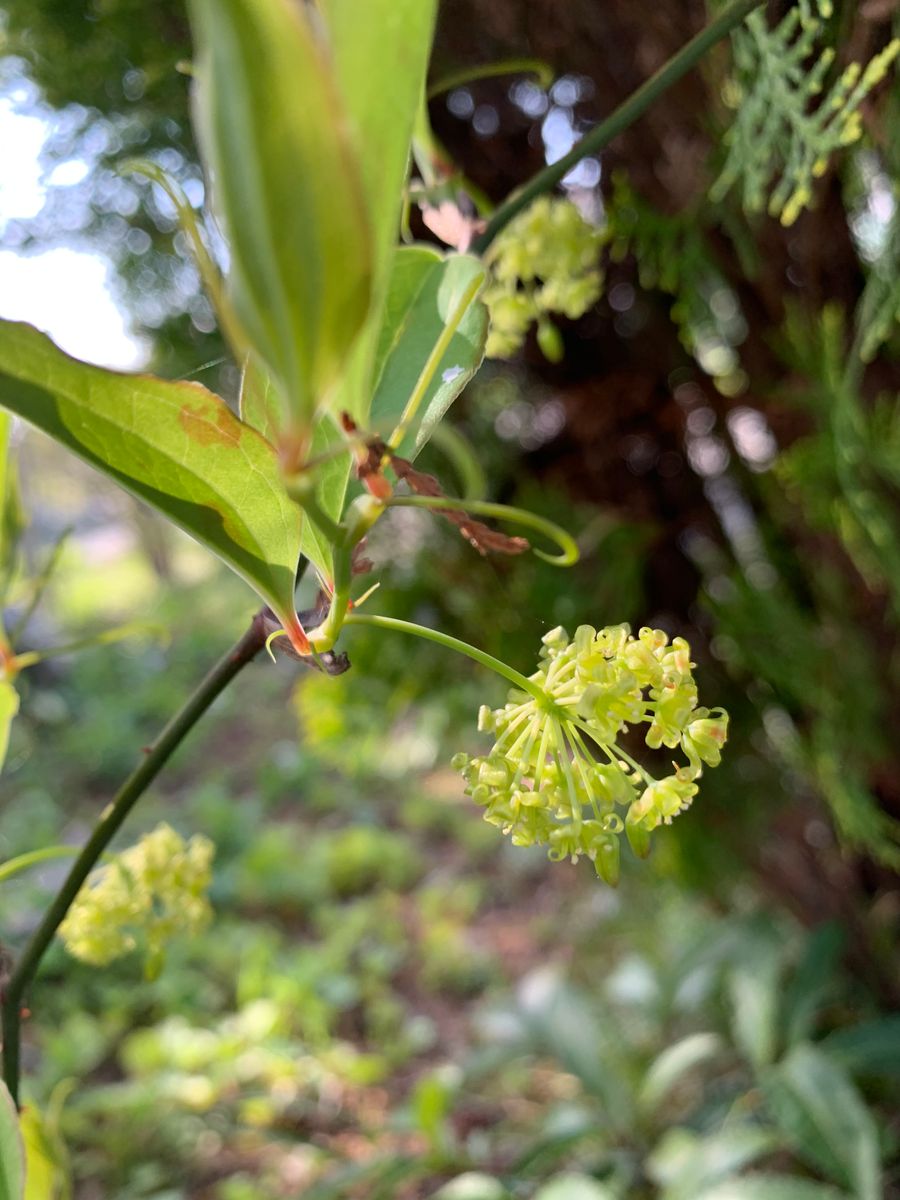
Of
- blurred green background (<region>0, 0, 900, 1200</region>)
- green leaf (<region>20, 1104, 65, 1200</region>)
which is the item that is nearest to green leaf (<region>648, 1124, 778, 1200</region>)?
blurred green background (<region>0, 0, 900, 1200</region>)

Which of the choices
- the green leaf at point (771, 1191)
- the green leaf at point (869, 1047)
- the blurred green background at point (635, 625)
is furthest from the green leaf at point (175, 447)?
the green leaf at point (869, 1047)

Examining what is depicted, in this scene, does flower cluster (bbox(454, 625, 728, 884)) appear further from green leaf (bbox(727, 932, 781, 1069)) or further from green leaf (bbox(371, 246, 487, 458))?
green leaf (bbox(727, 932, 781, 1069))

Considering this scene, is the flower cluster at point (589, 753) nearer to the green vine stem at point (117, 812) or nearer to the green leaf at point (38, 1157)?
the green vine stem at point (117, 812)

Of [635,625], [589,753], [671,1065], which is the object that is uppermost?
[589,753]

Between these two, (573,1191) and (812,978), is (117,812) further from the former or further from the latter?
(812,978)

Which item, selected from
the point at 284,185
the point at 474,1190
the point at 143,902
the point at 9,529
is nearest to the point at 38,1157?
the point at 143,902

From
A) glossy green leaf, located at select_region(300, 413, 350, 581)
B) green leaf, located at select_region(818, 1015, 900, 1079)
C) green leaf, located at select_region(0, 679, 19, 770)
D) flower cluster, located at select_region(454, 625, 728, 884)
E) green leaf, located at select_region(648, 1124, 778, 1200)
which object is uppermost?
glossy green leaf, located at select_region(300, 413, 350, 581)

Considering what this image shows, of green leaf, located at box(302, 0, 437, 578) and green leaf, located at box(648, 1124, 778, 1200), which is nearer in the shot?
green leaf, located at box(302, 0, 437, 578)

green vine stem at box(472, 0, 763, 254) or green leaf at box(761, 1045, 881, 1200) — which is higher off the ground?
green vine stem at box(472, 0, 763, 254)

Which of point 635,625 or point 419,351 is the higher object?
point 419,351

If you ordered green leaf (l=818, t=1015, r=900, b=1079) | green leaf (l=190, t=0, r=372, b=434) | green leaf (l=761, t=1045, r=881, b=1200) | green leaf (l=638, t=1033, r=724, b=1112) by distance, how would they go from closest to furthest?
green leaf (l=190, t=0, r=372, b=434) → green leaf (l=761, t=1045, r=881, b=1200) → green leaf (l=818, t=1015, r=900, b=1079) → green leaf (l=638, t=1033, r=724, b=1112)
